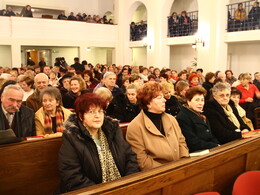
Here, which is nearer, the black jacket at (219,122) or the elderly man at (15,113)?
the elderly man at (15,113)

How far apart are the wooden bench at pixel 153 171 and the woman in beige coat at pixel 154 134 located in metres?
0.38

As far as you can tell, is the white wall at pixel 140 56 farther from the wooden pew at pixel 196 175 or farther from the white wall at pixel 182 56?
the wooden pew at pixel 196 175

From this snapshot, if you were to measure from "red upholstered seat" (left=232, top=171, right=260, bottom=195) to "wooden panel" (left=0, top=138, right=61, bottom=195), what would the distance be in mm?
1589

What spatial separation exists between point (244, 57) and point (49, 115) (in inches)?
465

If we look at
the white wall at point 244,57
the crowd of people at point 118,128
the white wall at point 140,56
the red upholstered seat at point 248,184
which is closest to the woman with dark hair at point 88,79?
the crowd of people at point 118,128

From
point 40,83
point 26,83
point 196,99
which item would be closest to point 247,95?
point 196,99

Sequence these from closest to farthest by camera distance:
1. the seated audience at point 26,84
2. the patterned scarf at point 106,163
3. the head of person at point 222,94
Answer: the patterned scarf at point 106,163 → the head of person at point 222,94 → the seated audience at point 26,84

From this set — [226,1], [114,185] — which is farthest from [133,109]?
[226,1]

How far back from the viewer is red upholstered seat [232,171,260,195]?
207cm

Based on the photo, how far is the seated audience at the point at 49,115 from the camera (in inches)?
123

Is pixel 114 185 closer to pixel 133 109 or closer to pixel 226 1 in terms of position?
pixel 133 109

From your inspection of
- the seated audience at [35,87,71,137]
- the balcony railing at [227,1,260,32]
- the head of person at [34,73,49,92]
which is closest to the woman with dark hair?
the head of person at [34,73,49,92]

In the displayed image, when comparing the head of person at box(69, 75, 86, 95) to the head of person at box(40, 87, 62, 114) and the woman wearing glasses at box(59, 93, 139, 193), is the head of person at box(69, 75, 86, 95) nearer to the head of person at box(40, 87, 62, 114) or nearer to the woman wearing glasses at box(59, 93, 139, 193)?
the head of person at box(40, 87, 62, 114)

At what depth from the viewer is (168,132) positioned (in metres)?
2.63
